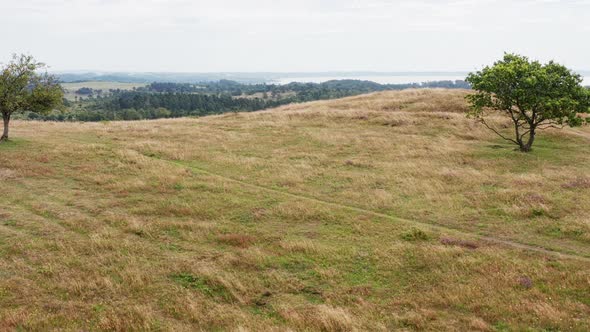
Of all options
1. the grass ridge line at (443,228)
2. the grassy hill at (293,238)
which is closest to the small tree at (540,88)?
the grassy hill at (293,238)

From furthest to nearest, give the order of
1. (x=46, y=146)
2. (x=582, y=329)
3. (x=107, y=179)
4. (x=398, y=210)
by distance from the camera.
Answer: (x=46, y=146), (x=107, y=179), (x=398, y=210), (x=582, y=329)

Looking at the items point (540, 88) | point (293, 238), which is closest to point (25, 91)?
point (293, 238)

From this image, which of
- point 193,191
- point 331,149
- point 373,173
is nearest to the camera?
point 193,191

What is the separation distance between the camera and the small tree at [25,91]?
1485 inches

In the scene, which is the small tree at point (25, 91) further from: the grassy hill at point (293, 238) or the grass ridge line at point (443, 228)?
the grass ridge line at point (443, 228)

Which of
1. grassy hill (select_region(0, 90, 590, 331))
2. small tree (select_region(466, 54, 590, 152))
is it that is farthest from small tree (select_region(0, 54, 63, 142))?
small tree (select_region(466, 54, 590, 152))

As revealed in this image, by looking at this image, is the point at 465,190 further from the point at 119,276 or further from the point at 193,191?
the point at 119,276

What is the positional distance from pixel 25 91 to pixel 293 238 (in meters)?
31.7

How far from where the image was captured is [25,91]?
128 ft

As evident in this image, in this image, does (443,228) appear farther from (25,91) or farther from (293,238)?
(25,91)

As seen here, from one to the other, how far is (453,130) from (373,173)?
20.0 meters

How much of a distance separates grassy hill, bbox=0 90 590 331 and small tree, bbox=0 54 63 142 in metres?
3.27

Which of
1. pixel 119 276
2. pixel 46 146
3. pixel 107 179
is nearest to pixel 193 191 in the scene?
pixel 107 179

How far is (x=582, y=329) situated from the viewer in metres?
13.3
